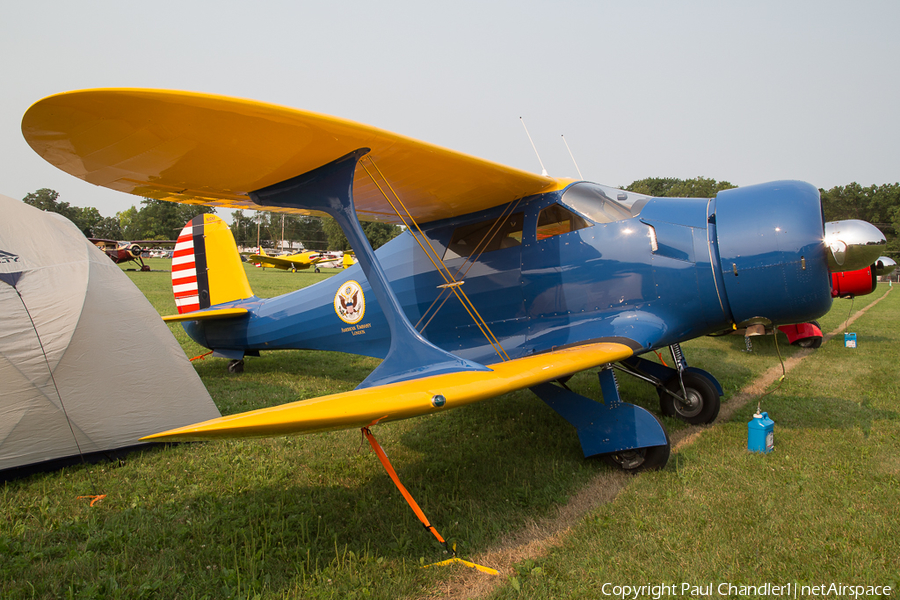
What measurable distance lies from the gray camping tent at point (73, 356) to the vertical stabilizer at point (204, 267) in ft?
10.3

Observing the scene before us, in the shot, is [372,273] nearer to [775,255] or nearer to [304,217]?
[775,255]

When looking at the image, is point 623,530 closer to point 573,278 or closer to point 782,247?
point 573,278

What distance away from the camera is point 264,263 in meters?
45.0

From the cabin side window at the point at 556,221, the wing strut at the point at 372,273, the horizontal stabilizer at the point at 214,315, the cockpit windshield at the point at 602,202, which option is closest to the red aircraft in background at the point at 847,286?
the cockpit windshield at the point at 602,202

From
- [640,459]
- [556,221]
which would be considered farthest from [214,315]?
[640,459]

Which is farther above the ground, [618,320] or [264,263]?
[618,320]

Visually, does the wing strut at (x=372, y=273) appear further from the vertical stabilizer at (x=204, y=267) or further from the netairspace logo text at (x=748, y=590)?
the vertical stabilizer at (x=204, y=267)

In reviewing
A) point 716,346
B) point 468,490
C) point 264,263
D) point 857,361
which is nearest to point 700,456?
point 468,490

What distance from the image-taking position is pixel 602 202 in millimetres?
4578

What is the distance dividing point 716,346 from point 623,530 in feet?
29.6

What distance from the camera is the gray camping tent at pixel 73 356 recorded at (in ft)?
12.0

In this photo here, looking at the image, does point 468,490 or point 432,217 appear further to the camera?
point 432,217

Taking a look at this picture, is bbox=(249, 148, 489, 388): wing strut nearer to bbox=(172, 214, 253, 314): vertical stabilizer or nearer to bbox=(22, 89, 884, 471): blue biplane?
bbox=(22, 89, 884, 471): blue biplane

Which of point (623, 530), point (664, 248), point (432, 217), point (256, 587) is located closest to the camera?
point (256, 587)
